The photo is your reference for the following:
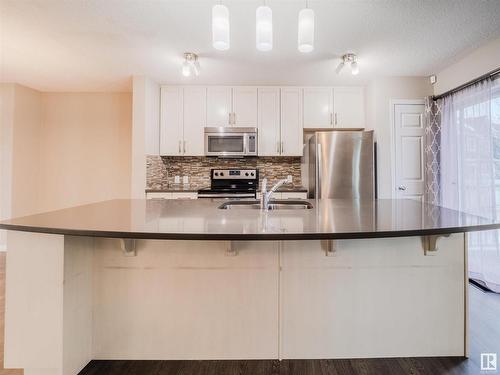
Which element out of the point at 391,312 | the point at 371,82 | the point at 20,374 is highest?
the point at 371,82

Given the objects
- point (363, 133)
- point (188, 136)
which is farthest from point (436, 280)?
point (188, 136)

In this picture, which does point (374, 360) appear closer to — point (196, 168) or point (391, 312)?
point (391, 312)

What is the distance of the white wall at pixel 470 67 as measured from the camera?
2.60m

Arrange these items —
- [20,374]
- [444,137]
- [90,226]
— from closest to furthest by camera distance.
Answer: [90,226] → [20,374] → [444,137]

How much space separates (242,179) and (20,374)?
2889 millimetres

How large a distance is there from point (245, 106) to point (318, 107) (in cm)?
102

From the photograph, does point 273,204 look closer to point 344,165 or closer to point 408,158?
point 344,165

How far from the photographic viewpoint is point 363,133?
3416mm

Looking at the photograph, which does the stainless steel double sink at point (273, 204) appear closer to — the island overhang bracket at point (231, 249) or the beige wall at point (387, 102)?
the island overhang bracket at point (231, 249)

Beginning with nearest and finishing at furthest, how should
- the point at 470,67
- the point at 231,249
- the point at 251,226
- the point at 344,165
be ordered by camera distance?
the point at 251,226 < the point at 231,249 < the point at 470,67 < the point at 344,165

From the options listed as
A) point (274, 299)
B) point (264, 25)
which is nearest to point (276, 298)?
point (274, 299)

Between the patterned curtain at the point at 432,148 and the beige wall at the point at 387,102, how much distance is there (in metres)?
0.22

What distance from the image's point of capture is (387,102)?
3.52 metres

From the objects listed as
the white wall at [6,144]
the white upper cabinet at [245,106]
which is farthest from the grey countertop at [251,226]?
the white wall at [6,144]
